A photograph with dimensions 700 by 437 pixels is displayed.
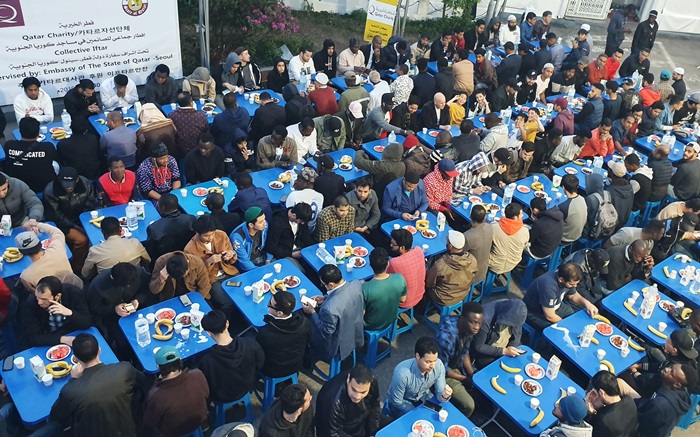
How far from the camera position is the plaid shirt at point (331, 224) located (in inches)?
345

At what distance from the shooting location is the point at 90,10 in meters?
12.4

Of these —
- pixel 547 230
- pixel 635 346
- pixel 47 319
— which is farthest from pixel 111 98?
pixel 635 346

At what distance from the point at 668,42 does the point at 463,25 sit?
8.46 meters

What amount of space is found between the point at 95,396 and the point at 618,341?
19.9 feet

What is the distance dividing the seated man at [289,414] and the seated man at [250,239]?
121 inches

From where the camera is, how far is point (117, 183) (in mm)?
9062

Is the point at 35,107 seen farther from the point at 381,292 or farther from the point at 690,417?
A: the point at 690,417

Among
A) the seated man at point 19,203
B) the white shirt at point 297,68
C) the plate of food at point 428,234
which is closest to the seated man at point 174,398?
the seated man at point 19,203

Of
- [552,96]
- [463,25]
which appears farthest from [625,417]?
[463,25]

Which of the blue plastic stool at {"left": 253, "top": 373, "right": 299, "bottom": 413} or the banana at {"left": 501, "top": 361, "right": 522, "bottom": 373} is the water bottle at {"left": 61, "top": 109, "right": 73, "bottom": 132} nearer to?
the blue plastic stool at {"left": 253, "top": 373, "right": 299, "bottom": 413}

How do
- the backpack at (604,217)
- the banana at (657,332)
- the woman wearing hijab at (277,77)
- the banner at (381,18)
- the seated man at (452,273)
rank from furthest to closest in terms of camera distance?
the banner at (381,18) → the woman wearing hijab at (277,77) → the backpack at (604,217) → the seated man at (452,273) → the banana at (657,332)

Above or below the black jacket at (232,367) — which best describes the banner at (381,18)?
above

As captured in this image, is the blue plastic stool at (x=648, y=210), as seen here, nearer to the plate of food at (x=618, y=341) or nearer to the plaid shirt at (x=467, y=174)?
the plaid shirt at (x=467, y=174)

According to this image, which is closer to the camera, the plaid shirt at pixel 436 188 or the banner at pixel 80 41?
the plaid shirt at pixel 436 188
